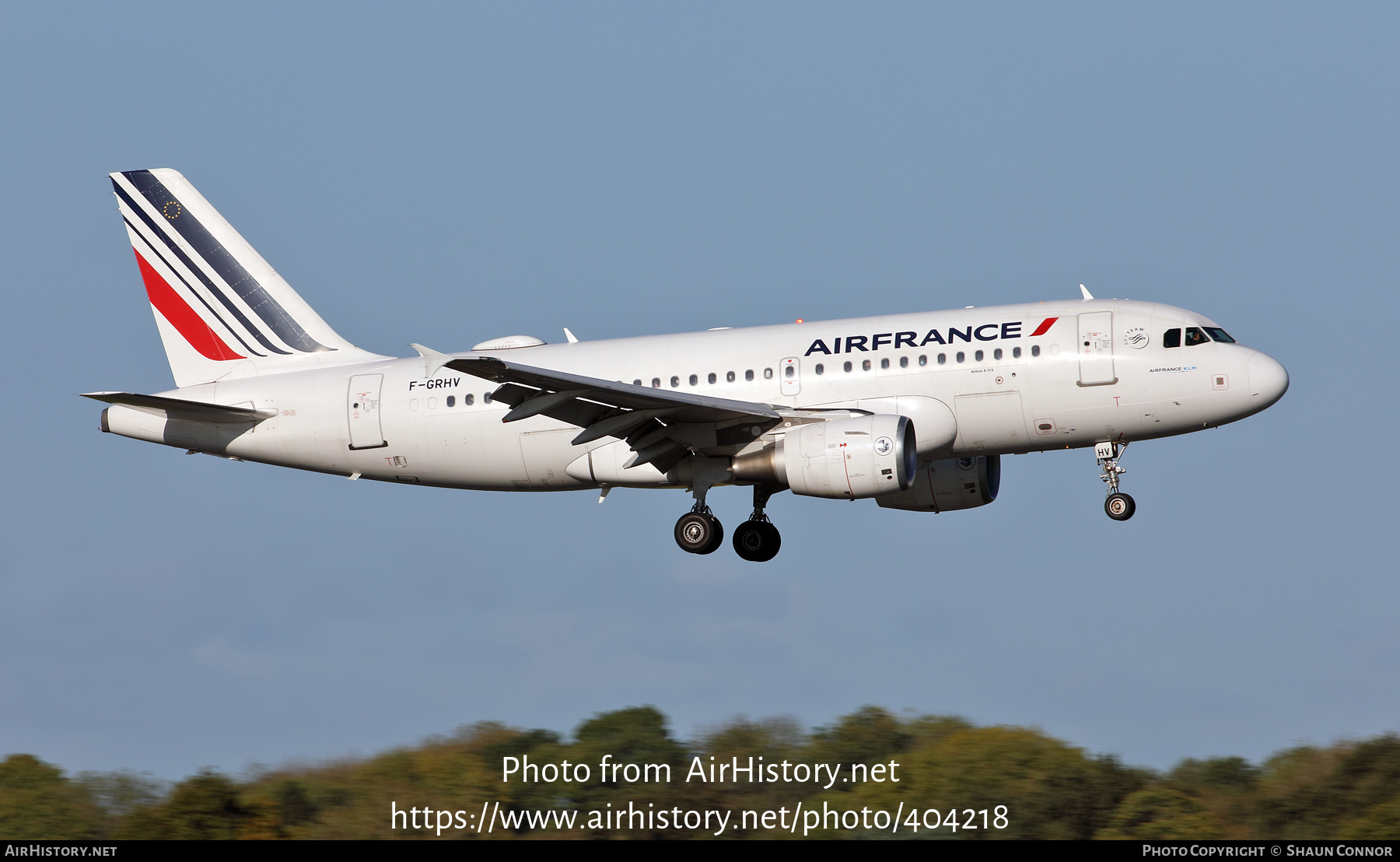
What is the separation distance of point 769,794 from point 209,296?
61.9 feet

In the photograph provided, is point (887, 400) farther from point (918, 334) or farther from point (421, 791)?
point (421, 791)

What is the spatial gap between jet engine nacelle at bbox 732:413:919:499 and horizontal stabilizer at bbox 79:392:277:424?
13.2 m

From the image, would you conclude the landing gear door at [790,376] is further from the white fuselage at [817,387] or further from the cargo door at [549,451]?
the cargo door at [549,451]

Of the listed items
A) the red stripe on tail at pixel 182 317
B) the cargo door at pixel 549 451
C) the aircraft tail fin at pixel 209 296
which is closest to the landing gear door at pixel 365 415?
the aircraft tail fin at pixel 209 296

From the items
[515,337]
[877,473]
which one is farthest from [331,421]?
[877,473]

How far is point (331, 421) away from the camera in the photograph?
39.3m

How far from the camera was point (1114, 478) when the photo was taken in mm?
36500

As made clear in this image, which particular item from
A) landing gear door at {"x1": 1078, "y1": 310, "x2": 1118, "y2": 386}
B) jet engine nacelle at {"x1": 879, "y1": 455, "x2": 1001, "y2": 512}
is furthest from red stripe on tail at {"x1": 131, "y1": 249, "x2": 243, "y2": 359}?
landing gear door at {"x1": 1078, "y1": 310, "x2": 1118, "y2": 386}

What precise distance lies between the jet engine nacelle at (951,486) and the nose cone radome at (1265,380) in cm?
654

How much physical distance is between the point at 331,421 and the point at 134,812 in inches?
384

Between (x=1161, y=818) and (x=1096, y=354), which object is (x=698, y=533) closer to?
(x=1096, y=354)

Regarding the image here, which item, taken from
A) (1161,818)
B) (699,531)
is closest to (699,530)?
(699,531)

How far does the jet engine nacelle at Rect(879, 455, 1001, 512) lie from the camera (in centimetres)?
3981
